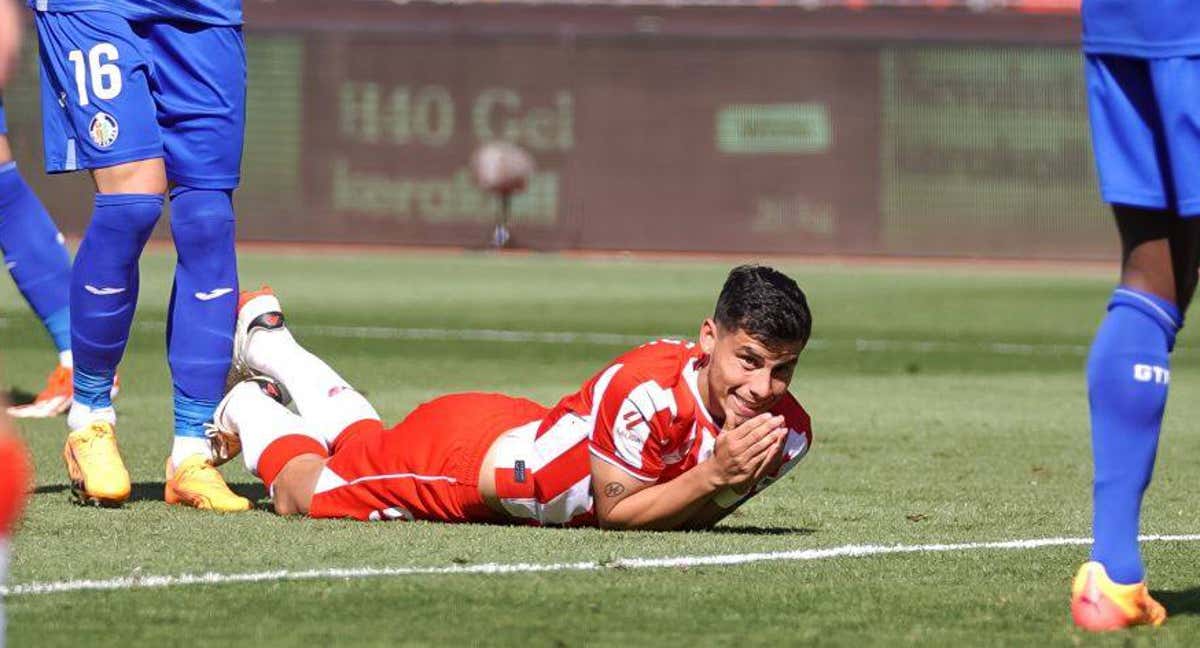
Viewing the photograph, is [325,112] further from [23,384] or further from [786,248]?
[23,384]

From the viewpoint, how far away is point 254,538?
16.9ft

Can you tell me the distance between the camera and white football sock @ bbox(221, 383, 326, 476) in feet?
19.4

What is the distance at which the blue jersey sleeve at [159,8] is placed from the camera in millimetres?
5891

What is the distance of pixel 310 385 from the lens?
6164 mm

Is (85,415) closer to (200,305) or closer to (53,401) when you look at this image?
(200,305)

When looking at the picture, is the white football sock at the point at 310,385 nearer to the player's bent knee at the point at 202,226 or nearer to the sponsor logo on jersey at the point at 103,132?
the player's bent knee at the point at 202,226

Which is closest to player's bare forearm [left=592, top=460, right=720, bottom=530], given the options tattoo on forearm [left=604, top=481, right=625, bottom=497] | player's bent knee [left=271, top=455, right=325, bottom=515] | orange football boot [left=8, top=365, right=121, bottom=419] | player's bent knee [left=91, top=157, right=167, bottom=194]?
tattoo on forearm [left=604, top=481, right=625, bottom=497]

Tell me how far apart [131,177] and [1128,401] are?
2906 millimetres

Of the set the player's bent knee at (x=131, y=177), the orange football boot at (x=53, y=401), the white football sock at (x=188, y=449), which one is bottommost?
the orange football boot at (x=53, y=401)

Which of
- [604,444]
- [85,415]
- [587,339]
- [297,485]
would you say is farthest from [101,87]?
[587,339]

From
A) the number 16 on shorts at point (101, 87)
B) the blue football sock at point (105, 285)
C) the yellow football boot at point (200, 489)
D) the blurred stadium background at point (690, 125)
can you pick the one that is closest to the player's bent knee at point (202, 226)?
the blue football sock at point (105, 285)

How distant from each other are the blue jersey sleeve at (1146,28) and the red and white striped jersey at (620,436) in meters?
1.40

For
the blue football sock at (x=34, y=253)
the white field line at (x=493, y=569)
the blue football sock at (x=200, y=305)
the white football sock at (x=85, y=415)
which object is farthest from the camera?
the blue football sock at (x=34, y=253)

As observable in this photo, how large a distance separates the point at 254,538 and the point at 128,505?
87 cm
